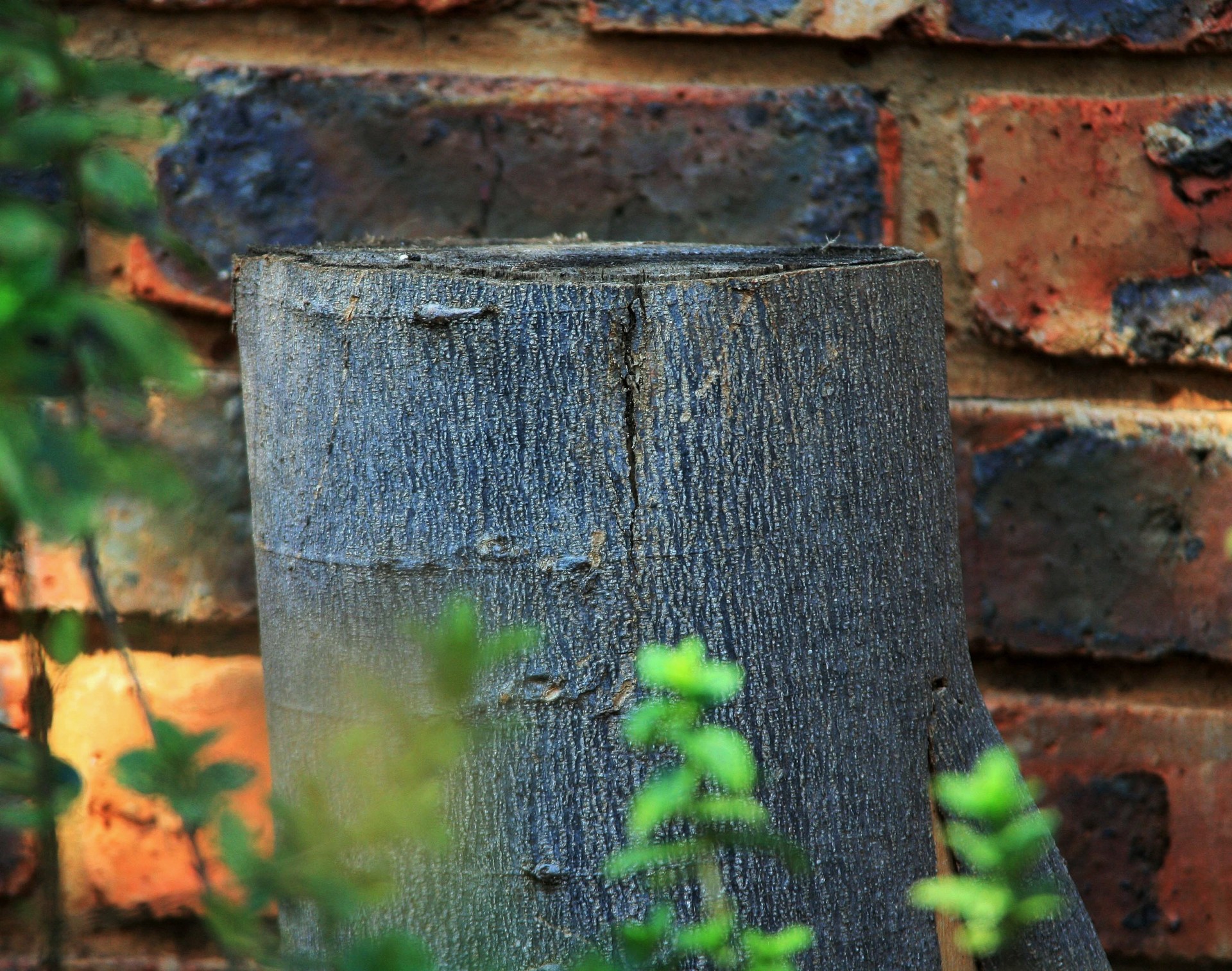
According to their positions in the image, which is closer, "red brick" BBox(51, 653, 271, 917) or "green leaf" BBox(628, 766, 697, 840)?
"green leaf" BBox(628, 766, 697, 840)

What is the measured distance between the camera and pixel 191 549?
1.05 metres

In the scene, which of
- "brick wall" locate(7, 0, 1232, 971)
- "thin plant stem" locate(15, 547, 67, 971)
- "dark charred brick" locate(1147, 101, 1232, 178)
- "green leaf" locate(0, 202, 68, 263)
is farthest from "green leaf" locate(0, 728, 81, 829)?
"dark charred brick" locate(1147, 101, 1232, 178)

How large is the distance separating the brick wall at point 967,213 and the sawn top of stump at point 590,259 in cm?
18

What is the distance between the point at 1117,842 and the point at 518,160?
73 centimetres

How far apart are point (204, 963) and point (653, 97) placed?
83 cm

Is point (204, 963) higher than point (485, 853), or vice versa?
point (485, 853)

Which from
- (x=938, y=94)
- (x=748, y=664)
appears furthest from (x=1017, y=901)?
(x=938, y=94)

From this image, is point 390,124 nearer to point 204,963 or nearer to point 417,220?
point 417,220

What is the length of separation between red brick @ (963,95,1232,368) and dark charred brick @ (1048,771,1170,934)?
0.34 m

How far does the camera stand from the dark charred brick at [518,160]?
0.99m

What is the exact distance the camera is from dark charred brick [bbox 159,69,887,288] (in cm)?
99

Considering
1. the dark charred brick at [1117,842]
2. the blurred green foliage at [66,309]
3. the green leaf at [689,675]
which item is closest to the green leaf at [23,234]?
the blurred green foliage at [66,309]

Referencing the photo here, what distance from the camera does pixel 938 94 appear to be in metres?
0.98

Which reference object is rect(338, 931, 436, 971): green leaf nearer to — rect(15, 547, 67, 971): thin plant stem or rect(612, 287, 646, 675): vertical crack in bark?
rect(15, 547, 67, 971): thin plant stem
